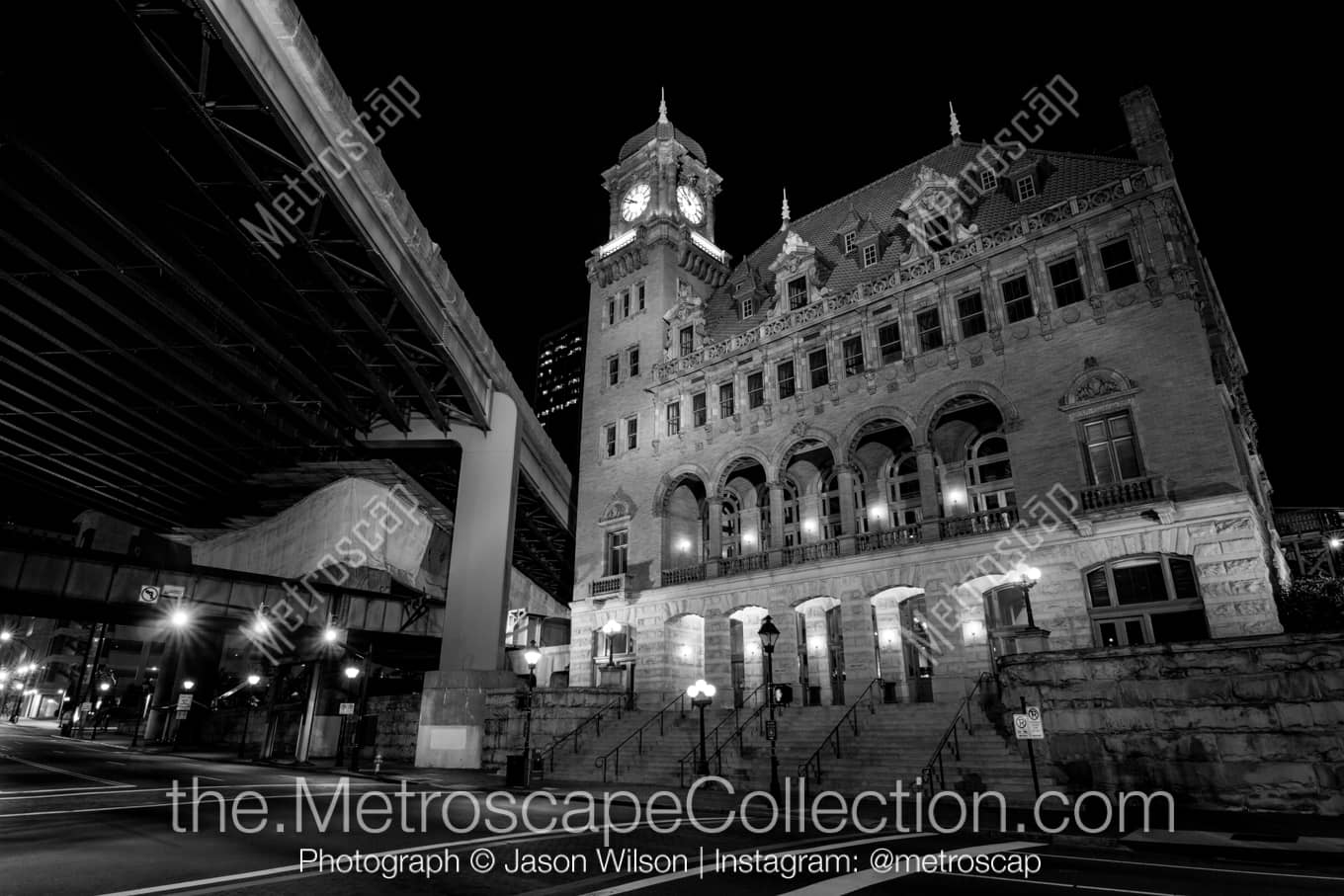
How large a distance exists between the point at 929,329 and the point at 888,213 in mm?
10310

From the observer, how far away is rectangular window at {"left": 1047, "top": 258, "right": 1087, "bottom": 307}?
1151 inches

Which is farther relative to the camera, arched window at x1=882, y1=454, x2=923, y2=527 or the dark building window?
the dark building window

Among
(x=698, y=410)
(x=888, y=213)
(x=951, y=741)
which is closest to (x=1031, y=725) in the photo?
(x=951, y=741)

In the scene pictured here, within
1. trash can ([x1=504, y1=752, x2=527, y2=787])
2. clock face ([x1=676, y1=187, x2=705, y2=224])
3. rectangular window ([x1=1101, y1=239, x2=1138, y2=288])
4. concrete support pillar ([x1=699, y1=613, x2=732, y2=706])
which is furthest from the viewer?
clock face ([x1=676, y1=187, x2=705, y2=224])

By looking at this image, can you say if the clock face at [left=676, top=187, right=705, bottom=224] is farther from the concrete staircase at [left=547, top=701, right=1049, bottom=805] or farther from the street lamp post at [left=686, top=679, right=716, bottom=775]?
the street lamp post at [left=686, top=679, right=716, bottom=775]

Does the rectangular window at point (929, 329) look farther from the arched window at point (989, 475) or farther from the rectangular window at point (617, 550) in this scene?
the rectangular window at point (617, 550)

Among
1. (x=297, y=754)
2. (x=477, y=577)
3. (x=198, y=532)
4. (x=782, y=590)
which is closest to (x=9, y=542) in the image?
(x=297, y=754)

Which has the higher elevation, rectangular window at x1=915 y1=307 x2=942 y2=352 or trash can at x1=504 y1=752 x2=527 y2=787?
rectangular window at x1=915 y1=307 x2=942 y2=352

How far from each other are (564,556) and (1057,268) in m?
50.9

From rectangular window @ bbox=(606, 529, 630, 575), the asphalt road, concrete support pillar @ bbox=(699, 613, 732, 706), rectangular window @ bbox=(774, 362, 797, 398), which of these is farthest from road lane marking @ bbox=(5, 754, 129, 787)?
rectangular window @ bbox=(774, 362, 797, 398)

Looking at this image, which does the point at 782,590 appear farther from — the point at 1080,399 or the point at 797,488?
the point at 1080,399

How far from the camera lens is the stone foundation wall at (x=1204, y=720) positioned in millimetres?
17078

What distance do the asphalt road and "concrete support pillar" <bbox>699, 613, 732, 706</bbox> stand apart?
17.9 metres

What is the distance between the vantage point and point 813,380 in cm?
3625
